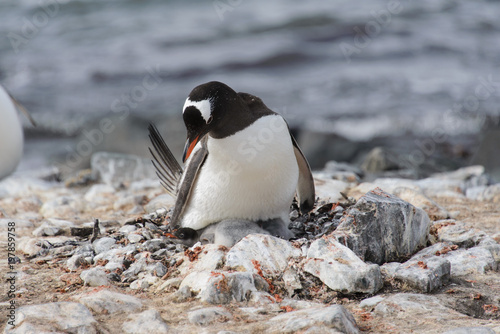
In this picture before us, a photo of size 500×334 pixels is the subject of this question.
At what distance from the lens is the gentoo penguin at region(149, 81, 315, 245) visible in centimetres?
330

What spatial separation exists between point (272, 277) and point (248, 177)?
0.73m

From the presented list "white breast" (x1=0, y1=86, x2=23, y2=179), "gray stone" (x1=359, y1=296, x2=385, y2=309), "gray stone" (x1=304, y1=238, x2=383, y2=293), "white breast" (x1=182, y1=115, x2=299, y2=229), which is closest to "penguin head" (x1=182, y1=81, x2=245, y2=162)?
"white breast" (x1=182, y1=115, x2=299, y2=229)

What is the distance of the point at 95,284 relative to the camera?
124 inches

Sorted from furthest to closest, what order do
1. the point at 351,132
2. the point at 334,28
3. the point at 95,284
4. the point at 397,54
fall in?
the point at 334,28 → the point at 397,54 → the point at 351,132 → the point at 95,284

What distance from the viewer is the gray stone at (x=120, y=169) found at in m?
6.92

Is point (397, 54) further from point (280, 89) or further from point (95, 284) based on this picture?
point (95, 284)

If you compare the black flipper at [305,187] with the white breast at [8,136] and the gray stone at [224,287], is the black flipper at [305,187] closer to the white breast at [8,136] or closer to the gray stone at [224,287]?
the gray stone at [224,287]

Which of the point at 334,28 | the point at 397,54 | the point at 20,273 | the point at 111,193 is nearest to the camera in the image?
the point at 20,273

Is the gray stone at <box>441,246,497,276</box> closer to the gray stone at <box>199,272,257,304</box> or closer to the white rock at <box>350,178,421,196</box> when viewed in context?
the gray stone at <box>199,272,257,304</box>

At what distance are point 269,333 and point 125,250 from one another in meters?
1.44

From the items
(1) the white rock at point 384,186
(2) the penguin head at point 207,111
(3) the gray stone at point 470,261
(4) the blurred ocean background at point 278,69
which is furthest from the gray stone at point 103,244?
(4) the blurred ocean background at point 278,69

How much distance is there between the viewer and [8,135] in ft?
18.6

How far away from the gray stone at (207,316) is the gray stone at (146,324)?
0.14 meters

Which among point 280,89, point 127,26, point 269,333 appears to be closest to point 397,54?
point 280,89
